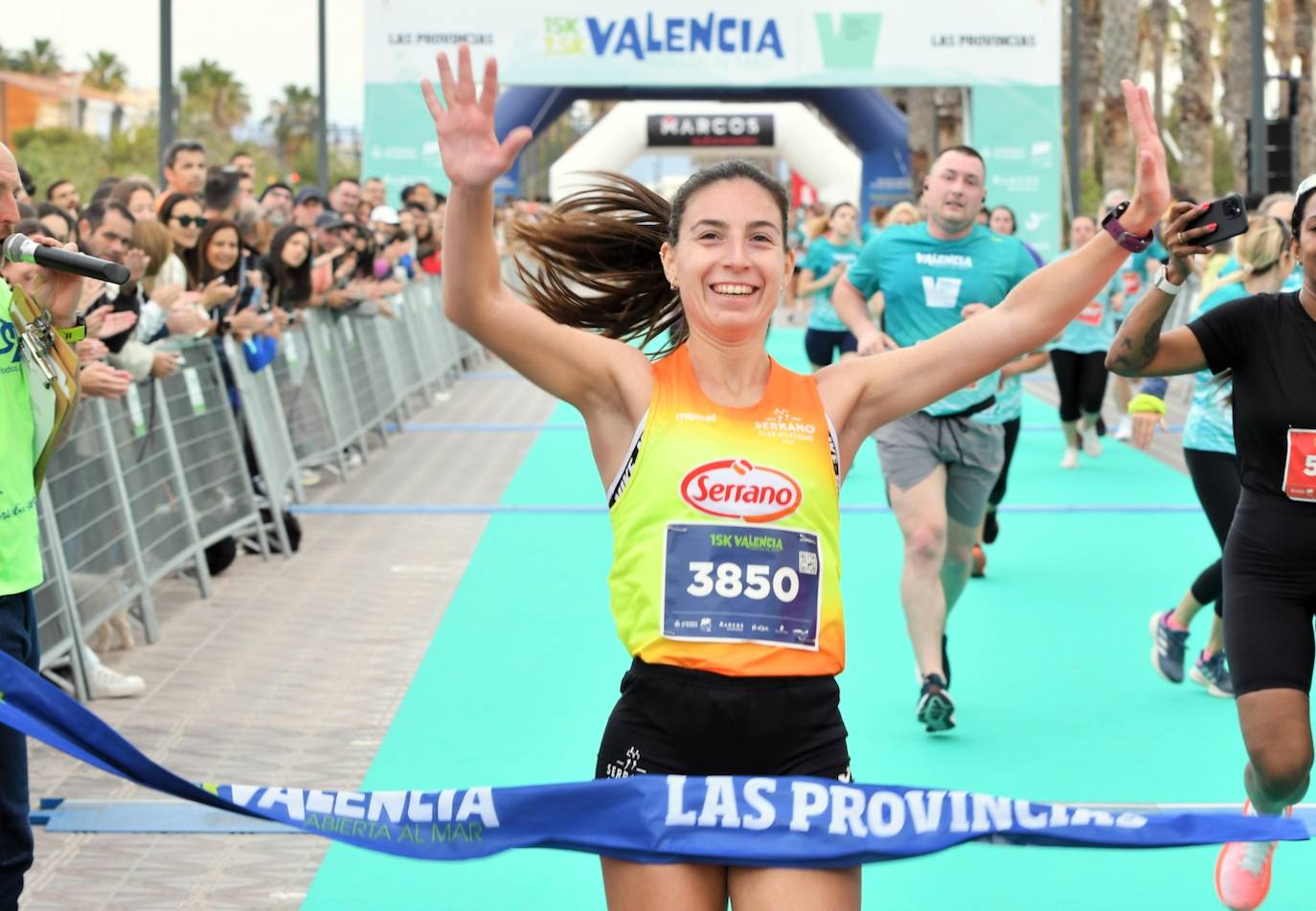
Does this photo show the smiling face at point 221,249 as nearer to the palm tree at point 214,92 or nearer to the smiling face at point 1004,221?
the smiling face at point 1004,221

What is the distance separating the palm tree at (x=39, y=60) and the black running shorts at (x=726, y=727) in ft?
279

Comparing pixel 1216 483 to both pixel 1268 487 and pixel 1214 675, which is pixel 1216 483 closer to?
pixel 1214 675

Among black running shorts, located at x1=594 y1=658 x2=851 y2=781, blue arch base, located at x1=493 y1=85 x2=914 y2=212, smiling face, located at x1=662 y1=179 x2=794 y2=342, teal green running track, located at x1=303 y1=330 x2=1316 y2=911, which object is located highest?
blue arch base, located at x1=493 y1=85 x2=914 y2=212

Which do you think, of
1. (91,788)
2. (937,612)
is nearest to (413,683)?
(91,788)

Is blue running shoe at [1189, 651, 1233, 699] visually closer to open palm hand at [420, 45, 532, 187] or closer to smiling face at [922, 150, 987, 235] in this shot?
smiling face at [922, 150, 987, 235]

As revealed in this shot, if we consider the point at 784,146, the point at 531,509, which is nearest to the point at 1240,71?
the point at 784,146

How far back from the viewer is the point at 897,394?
149 inches

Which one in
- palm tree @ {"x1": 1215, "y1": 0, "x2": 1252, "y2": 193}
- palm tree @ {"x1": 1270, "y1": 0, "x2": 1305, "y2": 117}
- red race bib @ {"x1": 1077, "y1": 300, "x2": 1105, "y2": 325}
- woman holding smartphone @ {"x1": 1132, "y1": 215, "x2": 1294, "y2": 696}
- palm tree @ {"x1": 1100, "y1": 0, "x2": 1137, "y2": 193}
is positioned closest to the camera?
woman holding smartphone @ {"x1": 1132, "y1": 215, "x2": 1294, "y2": 696}

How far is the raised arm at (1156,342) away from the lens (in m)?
4.52

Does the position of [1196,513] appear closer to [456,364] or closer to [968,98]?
[456,364]

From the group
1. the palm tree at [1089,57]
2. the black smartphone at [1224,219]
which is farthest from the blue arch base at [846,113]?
the black smartphone at [1224,219]

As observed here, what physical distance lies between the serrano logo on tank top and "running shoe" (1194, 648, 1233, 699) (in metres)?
4.82

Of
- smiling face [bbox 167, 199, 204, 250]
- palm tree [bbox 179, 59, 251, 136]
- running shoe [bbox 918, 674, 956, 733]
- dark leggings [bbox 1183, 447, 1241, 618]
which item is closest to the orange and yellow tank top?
running shoe [bbox 918, 674, 956, 733]

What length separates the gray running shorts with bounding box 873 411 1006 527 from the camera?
7.29 metres
